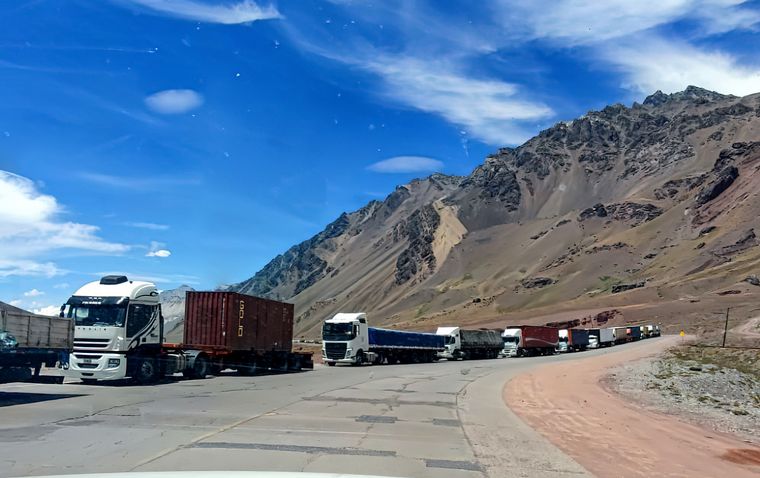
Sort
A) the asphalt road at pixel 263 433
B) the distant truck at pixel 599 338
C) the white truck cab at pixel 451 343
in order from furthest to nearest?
the distant truck at pixel 599 338, the white truck cab at pixel 451 343, the asphalt road at pixel 263 433

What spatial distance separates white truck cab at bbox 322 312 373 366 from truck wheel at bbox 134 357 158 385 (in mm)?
19168

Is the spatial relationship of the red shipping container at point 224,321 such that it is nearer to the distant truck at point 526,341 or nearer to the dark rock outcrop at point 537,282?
the distant truck at point 526,341

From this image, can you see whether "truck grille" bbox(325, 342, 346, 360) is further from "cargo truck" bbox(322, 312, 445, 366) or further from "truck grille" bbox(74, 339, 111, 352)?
"truck grille" bbox(74, 339, 111, 352)

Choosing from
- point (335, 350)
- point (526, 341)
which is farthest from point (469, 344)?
point (335, 350)

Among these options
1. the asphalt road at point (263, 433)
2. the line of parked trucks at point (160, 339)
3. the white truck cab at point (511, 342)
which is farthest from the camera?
the white truck cab at point (511, 342)

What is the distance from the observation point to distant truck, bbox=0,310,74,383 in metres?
16.5

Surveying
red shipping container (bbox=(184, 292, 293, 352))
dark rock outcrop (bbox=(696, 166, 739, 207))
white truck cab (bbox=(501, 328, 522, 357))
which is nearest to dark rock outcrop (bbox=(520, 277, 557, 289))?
dark rock outcrop (bbox=(696, 166, 739, 207))

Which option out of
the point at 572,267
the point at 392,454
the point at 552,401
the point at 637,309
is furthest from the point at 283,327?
the point at 572,267

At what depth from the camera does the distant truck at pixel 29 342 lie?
648 inches

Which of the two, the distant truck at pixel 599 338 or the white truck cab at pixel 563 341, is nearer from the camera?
the white truck cab at pixel 563 341

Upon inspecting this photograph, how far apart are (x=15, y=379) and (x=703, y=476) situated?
16.3 m

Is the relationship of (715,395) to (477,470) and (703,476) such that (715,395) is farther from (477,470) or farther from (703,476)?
(477,470)

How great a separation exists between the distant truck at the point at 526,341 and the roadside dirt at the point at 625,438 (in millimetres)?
40307

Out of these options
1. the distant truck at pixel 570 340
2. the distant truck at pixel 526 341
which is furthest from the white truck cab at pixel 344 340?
the distant truck at pixel 570 340
